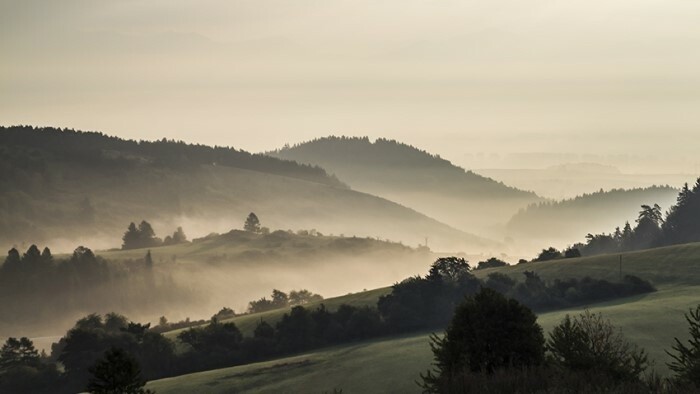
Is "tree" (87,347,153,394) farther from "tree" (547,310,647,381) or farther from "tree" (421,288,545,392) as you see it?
"tree" (547,310,647,381)

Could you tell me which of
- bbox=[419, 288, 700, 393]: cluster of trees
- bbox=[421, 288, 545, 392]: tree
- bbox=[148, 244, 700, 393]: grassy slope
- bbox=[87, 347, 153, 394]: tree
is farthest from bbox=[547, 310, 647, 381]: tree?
bbox=[87, 347, 153, 394]: tree

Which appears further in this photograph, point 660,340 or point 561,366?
point 660,340

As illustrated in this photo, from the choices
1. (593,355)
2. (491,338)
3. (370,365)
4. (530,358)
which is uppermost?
(491,338)

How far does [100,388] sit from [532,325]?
4516cm

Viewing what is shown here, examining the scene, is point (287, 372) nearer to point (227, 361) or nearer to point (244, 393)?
point (244, 393)

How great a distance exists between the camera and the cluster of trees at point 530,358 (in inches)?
3349

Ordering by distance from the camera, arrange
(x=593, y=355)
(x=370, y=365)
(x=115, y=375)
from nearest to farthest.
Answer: (x=115, y=375) → (x=593, y=355) → (x=370, y=365)

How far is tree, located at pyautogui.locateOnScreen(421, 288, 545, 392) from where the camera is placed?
109 metres

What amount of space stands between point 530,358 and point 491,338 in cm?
427

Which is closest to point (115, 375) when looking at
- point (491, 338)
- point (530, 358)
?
point (491, 338)

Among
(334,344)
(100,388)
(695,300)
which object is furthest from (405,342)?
(100,388)

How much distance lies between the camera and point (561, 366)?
98688mm

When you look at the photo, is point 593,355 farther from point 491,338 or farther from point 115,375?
point 115,375

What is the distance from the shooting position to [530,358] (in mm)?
108562
